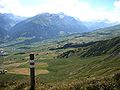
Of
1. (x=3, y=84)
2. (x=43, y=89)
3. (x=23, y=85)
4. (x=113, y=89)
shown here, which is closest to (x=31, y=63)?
(x=43, y=89)

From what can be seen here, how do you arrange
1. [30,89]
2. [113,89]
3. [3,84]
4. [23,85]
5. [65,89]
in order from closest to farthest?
1. [113,89]
2. [65,89]
3. [30,89]
4. [23,85]
5. [3,84]

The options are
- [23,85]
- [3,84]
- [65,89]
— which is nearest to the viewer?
[65,89]

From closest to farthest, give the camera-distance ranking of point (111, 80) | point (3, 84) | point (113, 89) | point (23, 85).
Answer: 1. point (113, 89)
2. point (111, 80)
3. point (23, 85)
4. point (3, 84)

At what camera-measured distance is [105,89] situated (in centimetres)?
2192

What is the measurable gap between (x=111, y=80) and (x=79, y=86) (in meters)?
2.88

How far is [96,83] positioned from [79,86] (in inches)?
64.3

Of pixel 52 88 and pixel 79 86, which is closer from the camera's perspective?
pixel 79 86

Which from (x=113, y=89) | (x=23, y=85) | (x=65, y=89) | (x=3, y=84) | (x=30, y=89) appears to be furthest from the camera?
(x=3, y=84)

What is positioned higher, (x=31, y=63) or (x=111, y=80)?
(x=31, y=63)

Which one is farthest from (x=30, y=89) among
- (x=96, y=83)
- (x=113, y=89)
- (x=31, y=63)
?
(x=113, y=89)

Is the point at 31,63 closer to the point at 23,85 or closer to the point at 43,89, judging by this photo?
the point at 43,89

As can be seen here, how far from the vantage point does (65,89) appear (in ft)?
79.3

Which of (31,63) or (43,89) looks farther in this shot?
(43,89)

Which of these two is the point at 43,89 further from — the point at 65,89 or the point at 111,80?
the point at 111,80
